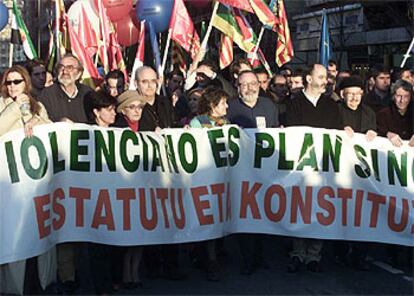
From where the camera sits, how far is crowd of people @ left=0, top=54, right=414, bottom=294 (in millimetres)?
5859

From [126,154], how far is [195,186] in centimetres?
63

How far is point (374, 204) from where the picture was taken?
254 inches

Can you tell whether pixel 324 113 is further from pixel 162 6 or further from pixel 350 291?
pixel 162 6

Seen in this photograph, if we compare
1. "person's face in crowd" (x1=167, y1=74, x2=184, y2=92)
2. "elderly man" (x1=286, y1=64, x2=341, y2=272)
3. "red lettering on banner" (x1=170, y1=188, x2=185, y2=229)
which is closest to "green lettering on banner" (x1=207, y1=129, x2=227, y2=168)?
"red lettering on banner" (x1=170, y1=188, x2=185, y2=229)

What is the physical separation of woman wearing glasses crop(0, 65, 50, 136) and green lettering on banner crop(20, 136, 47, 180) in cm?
7

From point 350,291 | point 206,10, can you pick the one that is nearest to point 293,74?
point 350,291

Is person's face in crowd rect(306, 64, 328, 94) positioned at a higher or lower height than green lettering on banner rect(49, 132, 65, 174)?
higher

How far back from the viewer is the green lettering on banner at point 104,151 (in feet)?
19.7

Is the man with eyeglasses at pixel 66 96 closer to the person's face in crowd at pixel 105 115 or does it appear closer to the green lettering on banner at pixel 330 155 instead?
the person's face in crowd at pixel 105 115

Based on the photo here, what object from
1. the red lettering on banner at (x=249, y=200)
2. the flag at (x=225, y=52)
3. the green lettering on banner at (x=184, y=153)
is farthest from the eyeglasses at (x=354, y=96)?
the flag at (x=225, y=52)

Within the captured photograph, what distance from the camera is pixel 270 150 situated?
21.3 ft

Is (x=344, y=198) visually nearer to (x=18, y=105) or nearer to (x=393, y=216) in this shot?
(x=393, y=216)

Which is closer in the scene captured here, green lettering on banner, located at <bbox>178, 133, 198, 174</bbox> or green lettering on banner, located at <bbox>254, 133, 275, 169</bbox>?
green lettering on banner, located at <bbox>178, 133, 198, 174</bbox>

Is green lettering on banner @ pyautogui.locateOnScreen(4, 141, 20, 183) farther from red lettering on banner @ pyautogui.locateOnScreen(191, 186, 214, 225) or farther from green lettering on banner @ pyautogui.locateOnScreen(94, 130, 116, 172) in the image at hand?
red lettering on banner @ pyautogui.locateOnScreen(191, 186, 214, 225)
